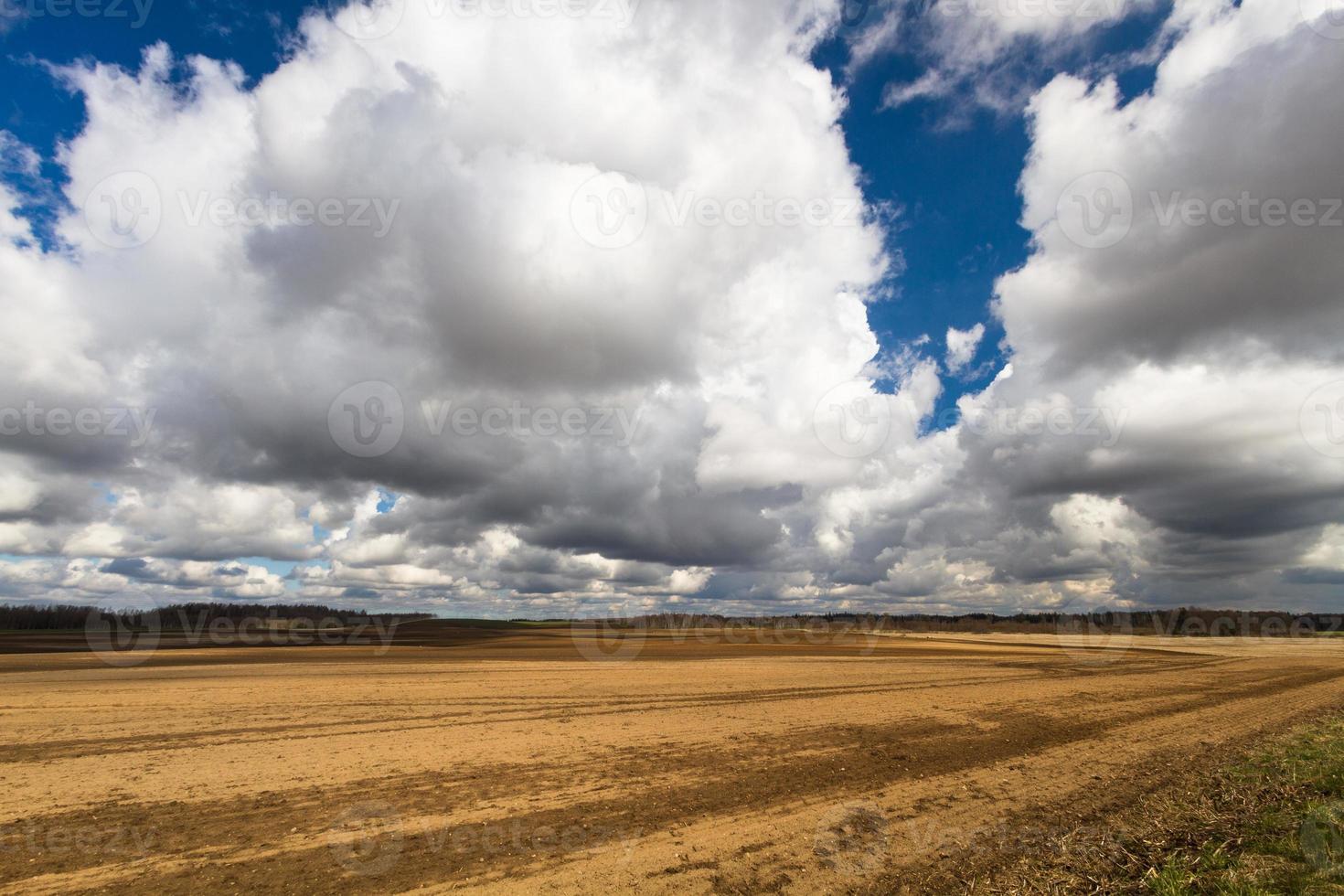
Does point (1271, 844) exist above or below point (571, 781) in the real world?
above

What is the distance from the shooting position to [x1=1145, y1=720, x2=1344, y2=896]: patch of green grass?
8.30 metres

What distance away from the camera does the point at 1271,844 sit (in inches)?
383

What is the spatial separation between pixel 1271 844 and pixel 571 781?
13.5 meters

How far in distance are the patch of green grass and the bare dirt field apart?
1894mm

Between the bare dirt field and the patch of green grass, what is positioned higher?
the patch of green grass

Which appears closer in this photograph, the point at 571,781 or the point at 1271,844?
the point at 1271,844

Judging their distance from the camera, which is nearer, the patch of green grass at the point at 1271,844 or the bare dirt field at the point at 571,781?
the patch of green grass at the point at 1271,844

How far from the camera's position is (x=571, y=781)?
1569 centimetres

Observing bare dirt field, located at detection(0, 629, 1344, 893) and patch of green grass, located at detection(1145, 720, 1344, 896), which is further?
bare dirt field, located at detection(0, 629, 1344, 893)

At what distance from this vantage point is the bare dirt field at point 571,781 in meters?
10.4

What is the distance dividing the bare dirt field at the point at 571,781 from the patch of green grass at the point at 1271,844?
1894 millimetres

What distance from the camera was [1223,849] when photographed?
9.71 m

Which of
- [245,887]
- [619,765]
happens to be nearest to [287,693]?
[619,765]

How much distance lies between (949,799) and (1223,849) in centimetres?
528
